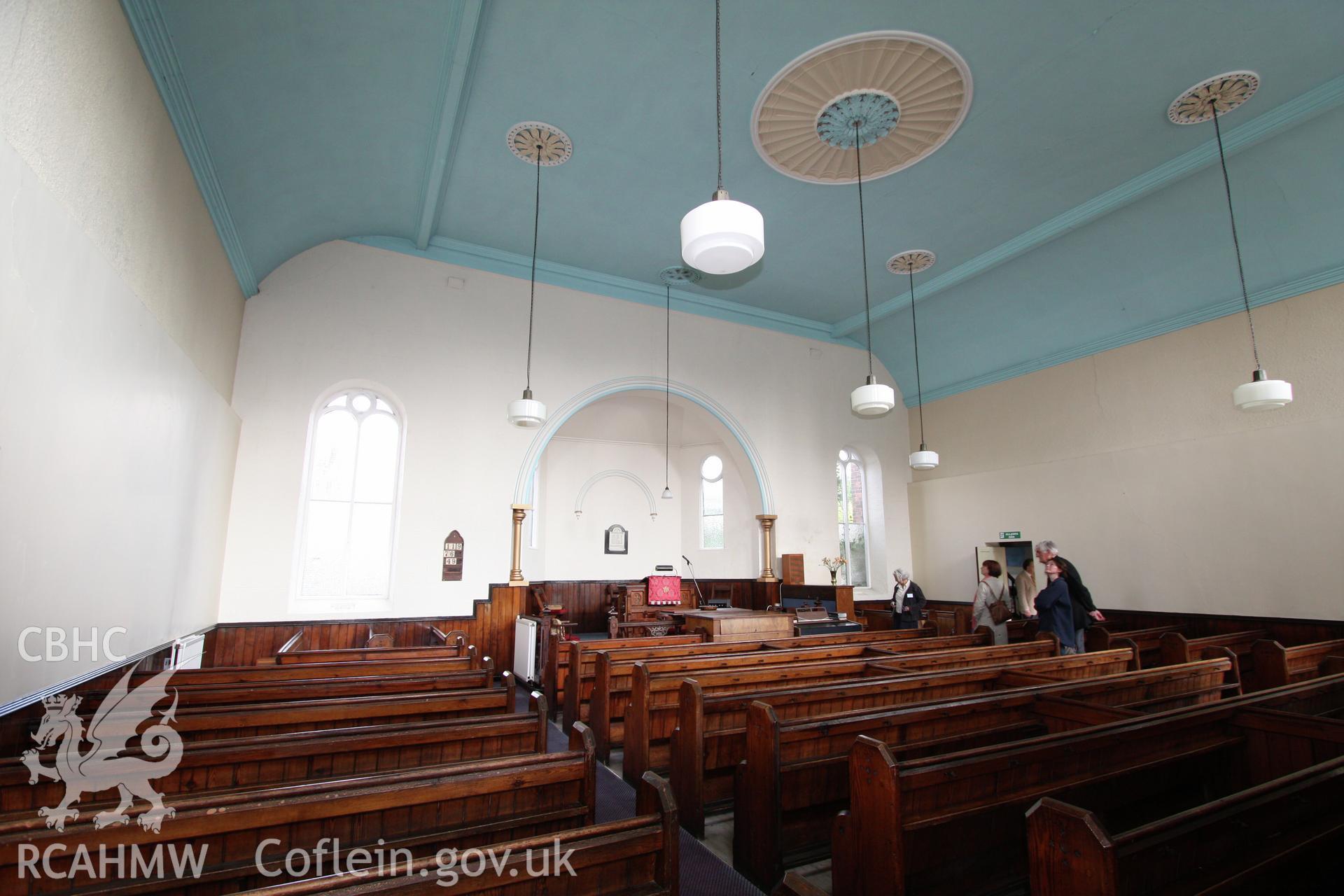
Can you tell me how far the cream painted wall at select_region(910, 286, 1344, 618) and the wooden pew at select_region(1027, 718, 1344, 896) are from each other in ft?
20.9

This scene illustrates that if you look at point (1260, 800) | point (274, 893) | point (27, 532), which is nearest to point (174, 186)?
point (27, 532)

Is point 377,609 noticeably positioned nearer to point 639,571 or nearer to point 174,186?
point 174,186

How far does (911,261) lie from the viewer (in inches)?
317

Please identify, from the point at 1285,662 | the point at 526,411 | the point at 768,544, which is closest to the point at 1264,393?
the point at 1285,662

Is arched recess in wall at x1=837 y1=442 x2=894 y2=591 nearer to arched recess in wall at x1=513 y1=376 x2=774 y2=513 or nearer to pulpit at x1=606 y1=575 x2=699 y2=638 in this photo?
arched recess in wall at x1=513 y1=376 x2=774 y2=513

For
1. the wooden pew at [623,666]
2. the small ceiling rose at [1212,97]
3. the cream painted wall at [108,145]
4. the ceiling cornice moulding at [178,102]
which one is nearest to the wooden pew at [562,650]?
the wooden pew at [623,666]

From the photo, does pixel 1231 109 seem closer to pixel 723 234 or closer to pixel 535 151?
pixel 723 234

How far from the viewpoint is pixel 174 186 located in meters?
4.04

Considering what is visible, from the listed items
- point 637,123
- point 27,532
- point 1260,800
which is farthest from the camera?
point 637,123

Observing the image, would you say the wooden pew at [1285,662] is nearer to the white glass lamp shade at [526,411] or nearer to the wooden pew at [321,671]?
the wooden pew at [321,671]

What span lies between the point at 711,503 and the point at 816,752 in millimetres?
8644

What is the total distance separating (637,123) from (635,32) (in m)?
0.97

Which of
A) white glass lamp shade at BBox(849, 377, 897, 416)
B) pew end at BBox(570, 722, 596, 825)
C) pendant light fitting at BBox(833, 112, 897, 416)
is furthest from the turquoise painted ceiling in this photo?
pew end at BBox(570, 722, 596, 825)

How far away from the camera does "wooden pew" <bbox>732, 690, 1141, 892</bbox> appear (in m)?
2.61
